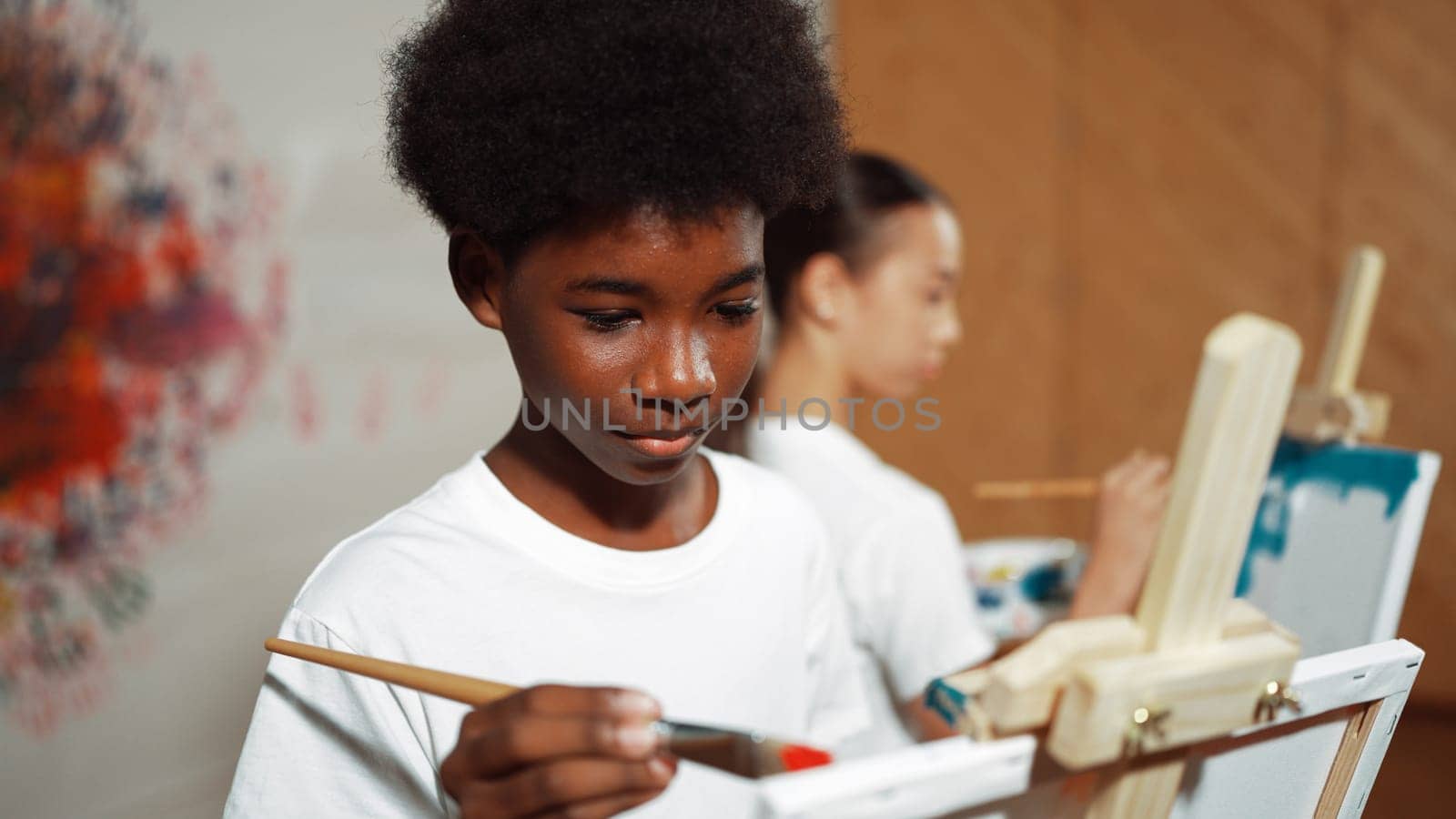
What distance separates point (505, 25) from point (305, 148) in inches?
49.3

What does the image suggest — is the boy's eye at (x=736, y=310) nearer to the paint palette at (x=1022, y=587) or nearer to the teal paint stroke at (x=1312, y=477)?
the teal paint stroke at (x=1312, y=477)

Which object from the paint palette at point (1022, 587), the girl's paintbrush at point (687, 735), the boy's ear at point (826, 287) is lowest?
the paint palette at point (1022, 587)

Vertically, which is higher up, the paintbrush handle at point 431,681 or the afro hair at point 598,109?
the afro hair at point 598,109

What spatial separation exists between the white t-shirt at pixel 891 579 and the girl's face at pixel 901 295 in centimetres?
16

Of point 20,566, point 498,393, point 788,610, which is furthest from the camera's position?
point 498,393

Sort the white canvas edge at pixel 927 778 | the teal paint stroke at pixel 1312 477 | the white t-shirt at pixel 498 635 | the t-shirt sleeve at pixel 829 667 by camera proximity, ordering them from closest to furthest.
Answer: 1. the white canvas edge at pixel 927 778
2. the white t-shirt at pixel 498 635
3. the t-shirt sleeve at pixel 829 667
4. the teal paint stroke at pixel 1312 477

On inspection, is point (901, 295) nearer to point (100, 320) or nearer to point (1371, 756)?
point (1371, 756)

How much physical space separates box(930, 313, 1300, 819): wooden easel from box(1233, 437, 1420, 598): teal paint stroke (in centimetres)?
62

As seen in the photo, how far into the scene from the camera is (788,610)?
83cm

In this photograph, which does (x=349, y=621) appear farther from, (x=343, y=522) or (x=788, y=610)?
(x=343, y=522)

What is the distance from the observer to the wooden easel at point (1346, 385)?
1093mm

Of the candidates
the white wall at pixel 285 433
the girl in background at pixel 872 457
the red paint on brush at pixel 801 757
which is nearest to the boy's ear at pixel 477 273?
the red paint on brush at pixel 801 757

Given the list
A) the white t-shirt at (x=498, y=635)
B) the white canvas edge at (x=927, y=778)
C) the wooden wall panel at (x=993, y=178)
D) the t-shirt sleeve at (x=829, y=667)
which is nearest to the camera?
the white canvas edge at (x=927, y=778)

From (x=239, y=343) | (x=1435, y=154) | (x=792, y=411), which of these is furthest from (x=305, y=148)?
(x=1435, y=154)
